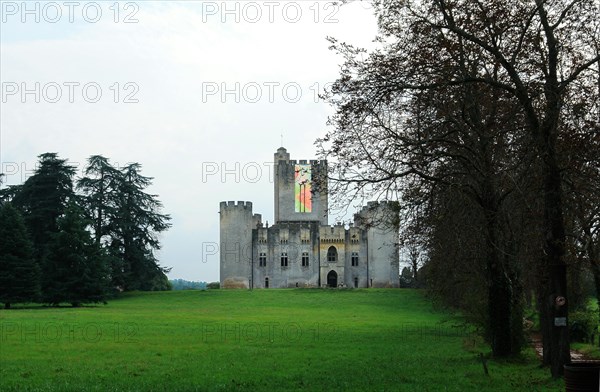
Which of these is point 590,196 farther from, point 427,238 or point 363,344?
point 363,344

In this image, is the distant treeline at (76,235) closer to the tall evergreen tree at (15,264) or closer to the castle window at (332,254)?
the tall evergreen tree at (15,264)

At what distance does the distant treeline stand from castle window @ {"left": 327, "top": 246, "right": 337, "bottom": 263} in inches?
706

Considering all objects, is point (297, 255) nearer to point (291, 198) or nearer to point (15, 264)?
point (291, 198)

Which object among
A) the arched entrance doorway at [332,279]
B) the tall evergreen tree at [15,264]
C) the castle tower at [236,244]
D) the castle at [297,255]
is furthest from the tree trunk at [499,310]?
the castle tower at [236,244]

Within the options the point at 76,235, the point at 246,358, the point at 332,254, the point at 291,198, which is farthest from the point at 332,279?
the point at 246,358

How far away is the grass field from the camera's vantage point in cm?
1491

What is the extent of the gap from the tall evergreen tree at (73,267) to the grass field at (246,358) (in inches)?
675

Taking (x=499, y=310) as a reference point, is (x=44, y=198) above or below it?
above

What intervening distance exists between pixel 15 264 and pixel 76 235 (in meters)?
4.96

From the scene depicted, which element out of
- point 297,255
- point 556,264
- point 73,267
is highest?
point 297,255

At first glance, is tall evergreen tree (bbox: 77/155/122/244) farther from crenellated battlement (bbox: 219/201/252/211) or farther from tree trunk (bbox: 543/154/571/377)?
tree trunk (bbox: 543/154/571/377)

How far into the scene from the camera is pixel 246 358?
20250mm

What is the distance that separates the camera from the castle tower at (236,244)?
86.3 metres

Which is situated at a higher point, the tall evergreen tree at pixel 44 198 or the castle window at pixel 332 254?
the tall evergreen tree at pixel 44 198
